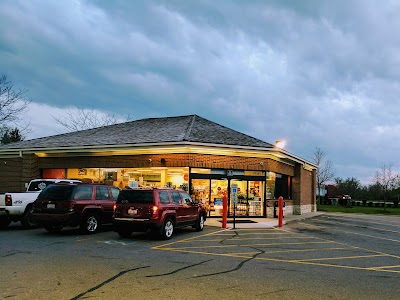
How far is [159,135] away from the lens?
2275 cm

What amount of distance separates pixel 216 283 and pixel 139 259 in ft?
9.11

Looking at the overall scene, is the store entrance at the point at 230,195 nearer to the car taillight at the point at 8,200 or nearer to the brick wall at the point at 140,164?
the brick wall at the point at 140,164

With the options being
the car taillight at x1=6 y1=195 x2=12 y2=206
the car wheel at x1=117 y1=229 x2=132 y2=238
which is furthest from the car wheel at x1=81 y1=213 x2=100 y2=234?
the car taillight at x1=6 y1=195 x2=12 y2=206

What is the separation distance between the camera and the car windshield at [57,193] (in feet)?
42.9

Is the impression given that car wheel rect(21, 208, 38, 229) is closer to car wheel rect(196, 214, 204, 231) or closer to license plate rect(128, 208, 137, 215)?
license plate rect(128, 208, 137, 215)

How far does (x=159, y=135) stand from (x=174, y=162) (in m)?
2.88

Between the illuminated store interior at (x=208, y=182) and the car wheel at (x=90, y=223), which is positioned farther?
the illuminated store interior at (x=208, y=182)

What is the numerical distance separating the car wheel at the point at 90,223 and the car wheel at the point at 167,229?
305 cm

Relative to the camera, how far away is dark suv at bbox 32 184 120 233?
12836 mm

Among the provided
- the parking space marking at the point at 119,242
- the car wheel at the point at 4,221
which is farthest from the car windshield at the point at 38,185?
the parking space marking at the point at 119,242

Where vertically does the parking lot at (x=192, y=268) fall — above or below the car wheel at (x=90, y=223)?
below

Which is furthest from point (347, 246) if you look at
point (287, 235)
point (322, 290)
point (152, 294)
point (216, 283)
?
point (152, 294)

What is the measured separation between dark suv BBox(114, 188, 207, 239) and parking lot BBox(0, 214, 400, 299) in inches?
18.2

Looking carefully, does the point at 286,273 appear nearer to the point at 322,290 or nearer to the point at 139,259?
the point at 322,290
